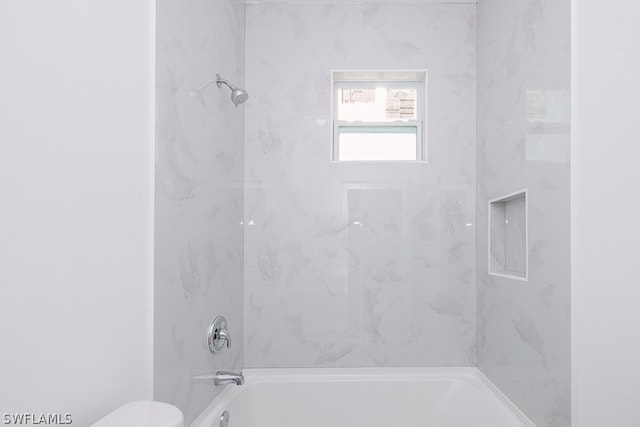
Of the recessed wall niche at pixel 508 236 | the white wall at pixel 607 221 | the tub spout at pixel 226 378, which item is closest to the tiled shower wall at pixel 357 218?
the recessed wall niche at pixel 508 236

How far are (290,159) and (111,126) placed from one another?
140cm

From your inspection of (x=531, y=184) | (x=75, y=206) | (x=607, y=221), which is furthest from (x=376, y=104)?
(x=75, y=206)

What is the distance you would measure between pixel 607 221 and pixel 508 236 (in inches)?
33.8

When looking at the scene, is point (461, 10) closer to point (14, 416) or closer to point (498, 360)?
point (498, 360)

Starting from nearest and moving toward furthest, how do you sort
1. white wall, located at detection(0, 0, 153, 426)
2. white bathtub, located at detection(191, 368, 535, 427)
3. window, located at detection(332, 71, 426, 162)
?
white wall, located at detection(0, 0, 153, 426), white bathtub, located at detection(191, 368, 535, 427), window, located at detection(332, 71, 426, 162)

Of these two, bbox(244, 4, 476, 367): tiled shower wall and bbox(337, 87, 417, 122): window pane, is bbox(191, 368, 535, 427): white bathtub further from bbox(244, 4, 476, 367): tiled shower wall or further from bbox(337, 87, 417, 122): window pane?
bbox(337, 87, 417, 122): window pane

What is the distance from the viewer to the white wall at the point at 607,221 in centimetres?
144

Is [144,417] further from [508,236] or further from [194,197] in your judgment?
[508,236]

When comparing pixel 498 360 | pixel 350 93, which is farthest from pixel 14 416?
pixel 350 93

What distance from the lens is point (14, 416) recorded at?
40.7 inches

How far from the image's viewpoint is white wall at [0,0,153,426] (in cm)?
103

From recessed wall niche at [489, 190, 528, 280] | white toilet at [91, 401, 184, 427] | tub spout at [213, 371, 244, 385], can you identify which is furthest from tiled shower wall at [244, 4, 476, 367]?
white toilet at [91, 401, 184, 427]

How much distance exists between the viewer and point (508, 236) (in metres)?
2.29

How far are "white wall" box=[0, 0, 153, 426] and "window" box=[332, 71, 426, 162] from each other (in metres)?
1.50
